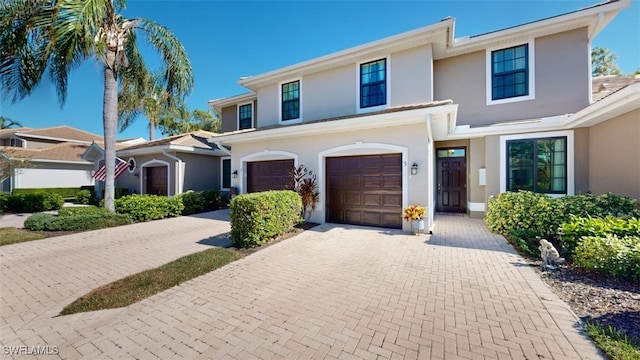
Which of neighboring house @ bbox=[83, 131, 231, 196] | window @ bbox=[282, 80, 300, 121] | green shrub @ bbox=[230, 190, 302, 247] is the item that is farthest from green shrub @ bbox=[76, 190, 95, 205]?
green shrub @ bbox=[230, 190, 302, 247]

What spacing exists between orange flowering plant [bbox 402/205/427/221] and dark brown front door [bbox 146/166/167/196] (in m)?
13.3

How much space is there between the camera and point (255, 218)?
625 cm

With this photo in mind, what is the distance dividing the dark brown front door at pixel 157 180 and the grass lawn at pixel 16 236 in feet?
19.7

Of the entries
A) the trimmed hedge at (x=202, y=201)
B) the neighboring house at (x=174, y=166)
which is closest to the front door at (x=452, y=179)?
the neighboring house at (x=174, y=166)

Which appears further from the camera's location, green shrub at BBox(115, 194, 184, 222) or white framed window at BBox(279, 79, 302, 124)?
white framed window at BBox(279, 79, 302, 124)

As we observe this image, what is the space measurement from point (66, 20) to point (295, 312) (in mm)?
10239

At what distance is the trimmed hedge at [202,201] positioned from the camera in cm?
1180

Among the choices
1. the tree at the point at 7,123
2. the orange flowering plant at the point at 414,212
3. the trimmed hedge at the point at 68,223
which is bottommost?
the trimmed hedge at the point at 68,223

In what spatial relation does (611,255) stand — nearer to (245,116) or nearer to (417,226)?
(417,226)

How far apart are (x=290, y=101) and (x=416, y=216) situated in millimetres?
7798

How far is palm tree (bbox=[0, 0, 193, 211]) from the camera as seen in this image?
24.0 ft

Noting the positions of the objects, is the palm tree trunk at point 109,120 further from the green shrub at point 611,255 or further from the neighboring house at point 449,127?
the green shrub at point 611,255

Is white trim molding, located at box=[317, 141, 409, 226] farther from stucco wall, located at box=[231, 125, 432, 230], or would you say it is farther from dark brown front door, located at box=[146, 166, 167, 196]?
dark brown front door, located at box=[146, 166, 167, 196]

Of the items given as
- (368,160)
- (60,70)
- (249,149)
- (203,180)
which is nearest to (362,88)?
(368,160)
